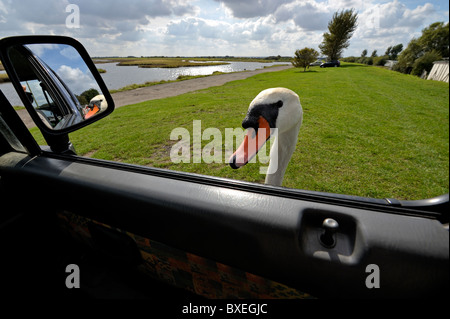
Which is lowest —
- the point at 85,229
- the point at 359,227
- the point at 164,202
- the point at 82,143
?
the point at 82,143

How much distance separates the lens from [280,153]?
7.86 feet

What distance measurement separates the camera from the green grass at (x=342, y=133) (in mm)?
1117

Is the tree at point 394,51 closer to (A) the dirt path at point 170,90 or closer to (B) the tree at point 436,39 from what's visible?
(B) the tree at point 436,39

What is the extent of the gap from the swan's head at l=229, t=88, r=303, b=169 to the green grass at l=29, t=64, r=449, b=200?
76cm

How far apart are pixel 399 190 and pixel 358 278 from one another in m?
1.89

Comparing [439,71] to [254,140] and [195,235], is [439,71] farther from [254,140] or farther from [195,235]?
[195,235]

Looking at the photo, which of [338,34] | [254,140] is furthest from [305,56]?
[254,140]

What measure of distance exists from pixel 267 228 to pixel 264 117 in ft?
3.48

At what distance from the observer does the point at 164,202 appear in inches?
53.7

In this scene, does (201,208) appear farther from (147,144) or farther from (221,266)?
(147,144)

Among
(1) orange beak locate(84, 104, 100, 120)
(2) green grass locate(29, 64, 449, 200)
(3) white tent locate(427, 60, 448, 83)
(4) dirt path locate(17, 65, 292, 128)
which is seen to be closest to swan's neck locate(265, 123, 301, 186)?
(2) green grass locate(29, 64, 449, 200)

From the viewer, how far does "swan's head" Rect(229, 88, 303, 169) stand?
6.06 feet
